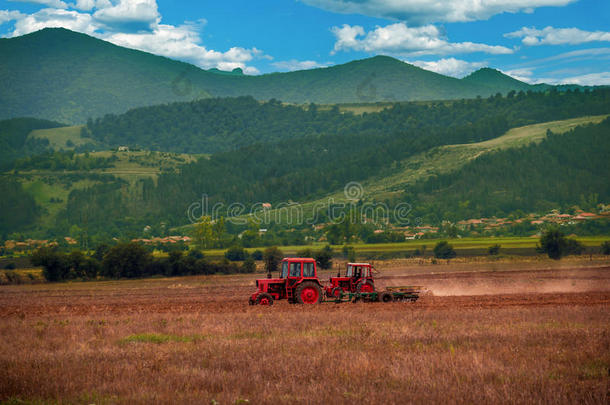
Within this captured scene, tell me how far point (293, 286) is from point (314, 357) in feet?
56.3

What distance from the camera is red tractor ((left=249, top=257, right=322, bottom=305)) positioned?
32688 millimetres

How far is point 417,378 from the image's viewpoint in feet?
43.9

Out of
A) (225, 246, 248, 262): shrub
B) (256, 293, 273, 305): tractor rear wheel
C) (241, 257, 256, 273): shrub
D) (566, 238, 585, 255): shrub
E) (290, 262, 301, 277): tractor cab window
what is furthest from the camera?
(225, 246, 248, 262): shrub

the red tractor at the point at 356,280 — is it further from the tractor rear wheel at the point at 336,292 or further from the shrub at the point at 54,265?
the shrub at the point at 54,265

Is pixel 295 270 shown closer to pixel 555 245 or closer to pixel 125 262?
pixel 125 262

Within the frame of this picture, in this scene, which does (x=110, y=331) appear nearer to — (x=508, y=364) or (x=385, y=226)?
(x=508, y=364)

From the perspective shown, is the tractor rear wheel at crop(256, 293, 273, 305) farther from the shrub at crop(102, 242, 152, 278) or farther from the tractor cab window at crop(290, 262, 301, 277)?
the shrub at crop(102, 242, 152, 278)

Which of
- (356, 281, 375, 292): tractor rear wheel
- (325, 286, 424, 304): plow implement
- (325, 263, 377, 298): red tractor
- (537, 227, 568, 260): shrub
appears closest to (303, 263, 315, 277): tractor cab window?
(325, 286, 424, 304): plow implement

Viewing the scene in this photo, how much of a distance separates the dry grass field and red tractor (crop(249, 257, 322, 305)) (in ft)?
16.2

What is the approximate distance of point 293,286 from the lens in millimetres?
33094

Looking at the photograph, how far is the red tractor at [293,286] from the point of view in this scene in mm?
32688

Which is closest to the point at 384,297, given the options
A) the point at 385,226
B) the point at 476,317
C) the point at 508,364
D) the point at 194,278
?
the point at 476,317

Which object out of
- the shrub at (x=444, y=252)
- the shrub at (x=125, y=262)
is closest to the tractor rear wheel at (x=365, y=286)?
the shrub at (x=125, y=262)

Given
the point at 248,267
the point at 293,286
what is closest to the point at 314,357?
the point at 293,286
